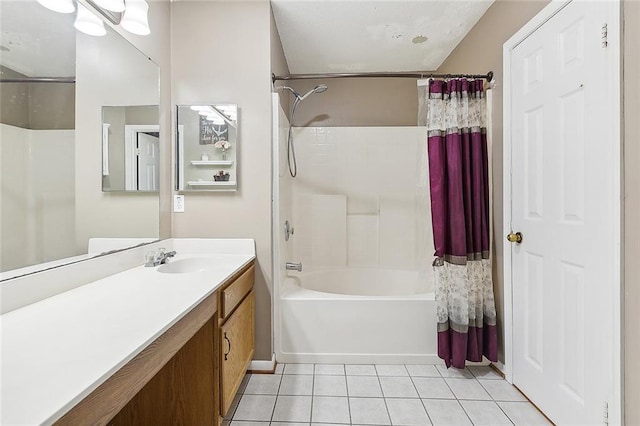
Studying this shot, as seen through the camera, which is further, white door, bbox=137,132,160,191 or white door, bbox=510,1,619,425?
white door, bbox=137,132,160,191

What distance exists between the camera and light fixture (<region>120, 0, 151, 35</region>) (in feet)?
5.13

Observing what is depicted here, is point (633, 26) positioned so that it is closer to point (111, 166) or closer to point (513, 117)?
point (513, 117)

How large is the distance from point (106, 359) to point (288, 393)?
139 centimetres

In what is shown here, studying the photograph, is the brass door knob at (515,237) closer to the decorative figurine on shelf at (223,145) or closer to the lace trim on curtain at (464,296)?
the lace trim on curtain at (464,296)

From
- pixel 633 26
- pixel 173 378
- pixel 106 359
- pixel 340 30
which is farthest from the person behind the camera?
pixel 340 30

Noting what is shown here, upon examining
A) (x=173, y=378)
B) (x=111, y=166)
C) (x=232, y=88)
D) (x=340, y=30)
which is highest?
(x=340, y=30)

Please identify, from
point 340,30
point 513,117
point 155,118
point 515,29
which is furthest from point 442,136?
point 155,118

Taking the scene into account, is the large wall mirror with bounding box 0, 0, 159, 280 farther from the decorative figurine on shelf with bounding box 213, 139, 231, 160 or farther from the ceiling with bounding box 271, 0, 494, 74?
the ceiling with bounding box 271, 0, 494, 74

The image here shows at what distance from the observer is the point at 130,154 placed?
166 centimetres

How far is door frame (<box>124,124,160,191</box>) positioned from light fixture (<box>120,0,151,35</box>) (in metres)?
0.49

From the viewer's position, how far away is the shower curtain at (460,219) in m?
1.93

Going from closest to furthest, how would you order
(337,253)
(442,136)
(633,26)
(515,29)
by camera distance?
(633,26), (515,29), (442,136), (337,253)

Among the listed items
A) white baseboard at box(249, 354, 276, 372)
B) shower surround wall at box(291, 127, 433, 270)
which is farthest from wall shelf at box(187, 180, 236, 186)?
white baseboard at box(249, 354, 276, 372)

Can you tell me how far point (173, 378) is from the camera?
1375 millimetres
